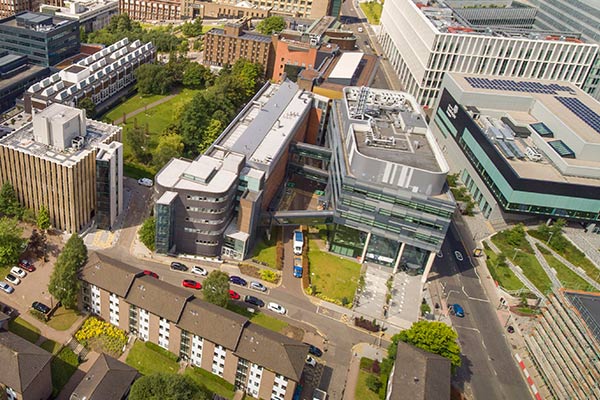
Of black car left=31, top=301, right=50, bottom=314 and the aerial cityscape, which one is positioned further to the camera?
black car left=31, top=301, right=50, bottom=314

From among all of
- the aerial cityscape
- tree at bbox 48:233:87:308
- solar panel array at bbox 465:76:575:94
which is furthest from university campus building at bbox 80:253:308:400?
solar panel array at bbox 465:76:575:94

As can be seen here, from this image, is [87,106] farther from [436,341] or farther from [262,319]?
[436,341]

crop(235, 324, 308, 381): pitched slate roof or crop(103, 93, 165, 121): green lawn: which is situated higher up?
crop(235, 324, 308, 381): pitched slate roof

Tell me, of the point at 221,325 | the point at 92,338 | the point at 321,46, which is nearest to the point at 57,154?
the point at 92,338

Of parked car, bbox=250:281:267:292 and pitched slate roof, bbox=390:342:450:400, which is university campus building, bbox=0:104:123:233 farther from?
pitched slate roof, bbox=390:342:450:400

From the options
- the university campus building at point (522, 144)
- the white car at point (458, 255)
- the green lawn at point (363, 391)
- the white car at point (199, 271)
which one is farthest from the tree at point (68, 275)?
the university campus building at point (522, 144)

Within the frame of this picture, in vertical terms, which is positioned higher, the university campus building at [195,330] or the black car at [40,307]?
the university campus building at [195,330]

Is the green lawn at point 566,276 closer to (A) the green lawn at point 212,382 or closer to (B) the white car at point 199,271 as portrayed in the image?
(A) the green lawn at point 212,382
